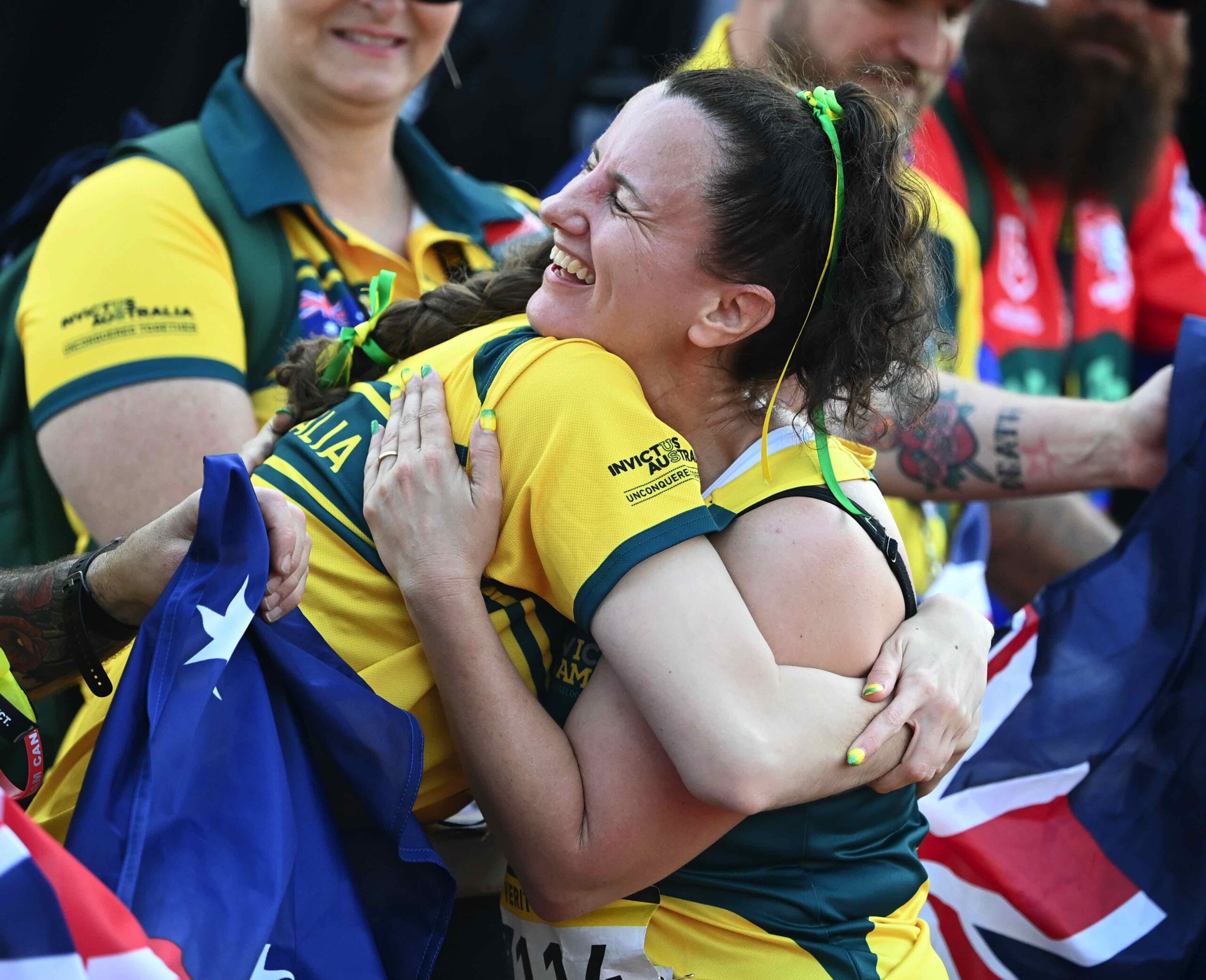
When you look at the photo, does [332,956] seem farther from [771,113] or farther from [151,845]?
[771,113]

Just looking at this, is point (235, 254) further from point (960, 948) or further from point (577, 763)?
point (960, 948)

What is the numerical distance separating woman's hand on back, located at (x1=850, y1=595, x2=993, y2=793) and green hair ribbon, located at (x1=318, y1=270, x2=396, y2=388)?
796 mm

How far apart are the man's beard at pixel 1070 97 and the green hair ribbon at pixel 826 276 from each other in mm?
2383

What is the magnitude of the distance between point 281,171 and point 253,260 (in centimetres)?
20

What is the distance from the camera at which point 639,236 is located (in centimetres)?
155

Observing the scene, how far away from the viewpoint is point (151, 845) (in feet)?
4.02

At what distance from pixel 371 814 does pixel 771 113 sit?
37.5 inches

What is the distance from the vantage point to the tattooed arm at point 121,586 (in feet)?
4.62

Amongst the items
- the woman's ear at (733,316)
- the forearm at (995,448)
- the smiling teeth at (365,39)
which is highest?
the smiling teeth at (365,39)

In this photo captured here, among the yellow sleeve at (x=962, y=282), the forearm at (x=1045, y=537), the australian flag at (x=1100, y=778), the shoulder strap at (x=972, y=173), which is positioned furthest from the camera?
the shoulder strap at (x=972, y=173)

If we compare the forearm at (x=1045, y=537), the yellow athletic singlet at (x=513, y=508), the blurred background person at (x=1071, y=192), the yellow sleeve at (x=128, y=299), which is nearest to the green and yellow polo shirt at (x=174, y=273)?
the yellow sleeve at (x=128, y=299)

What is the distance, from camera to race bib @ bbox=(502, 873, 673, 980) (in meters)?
1.60

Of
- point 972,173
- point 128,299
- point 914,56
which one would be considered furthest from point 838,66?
point 128,299

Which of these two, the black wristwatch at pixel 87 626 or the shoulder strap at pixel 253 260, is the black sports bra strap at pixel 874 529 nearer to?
the black wristwatch at pixel 87 626
